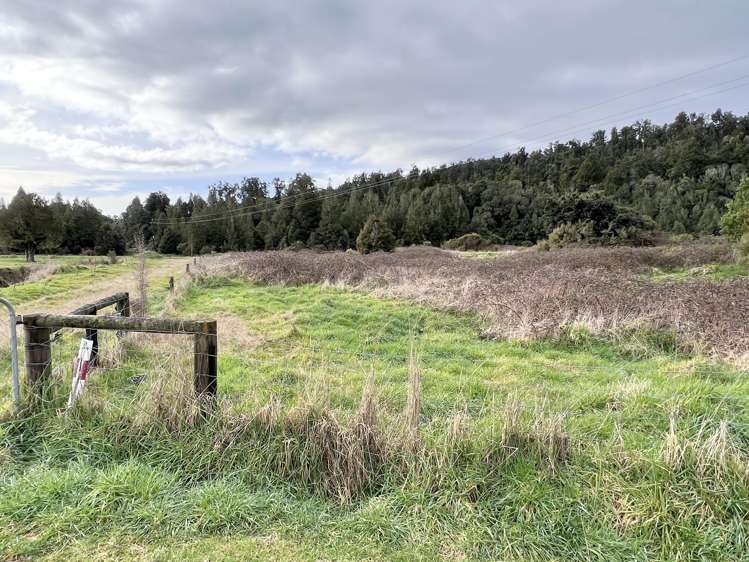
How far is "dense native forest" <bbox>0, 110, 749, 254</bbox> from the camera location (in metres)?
56.7

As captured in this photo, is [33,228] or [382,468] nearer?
[382,468]

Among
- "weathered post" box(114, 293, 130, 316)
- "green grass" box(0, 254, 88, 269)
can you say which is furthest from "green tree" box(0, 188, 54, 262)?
"weathered post" box(114, 293, 130, 316)

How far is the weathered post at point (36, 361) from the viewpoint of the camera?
13.0ft

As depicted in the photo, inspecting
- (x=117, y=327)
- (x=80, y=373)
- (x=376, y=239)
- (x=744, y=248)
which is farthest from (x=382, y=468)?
(x=376, y=239)

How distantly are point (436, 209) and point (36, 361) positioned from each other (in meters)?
65.5

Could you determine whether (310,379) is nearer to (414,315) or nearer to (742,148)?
(414,315)

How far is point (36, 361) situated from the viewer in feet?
13.2

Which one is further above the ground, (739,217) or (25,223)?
(25,223)

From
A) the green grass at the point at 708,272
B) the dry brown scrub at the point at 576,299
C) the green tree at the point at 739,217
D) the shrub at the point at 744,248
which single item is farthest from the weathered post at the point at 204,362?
the green tree at the point at 739,217

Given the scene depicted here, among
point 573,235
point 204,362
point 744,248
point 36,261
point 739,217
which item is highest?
point 739,217

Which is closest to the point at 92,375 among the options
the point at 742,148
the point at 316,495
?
the point at 316,495

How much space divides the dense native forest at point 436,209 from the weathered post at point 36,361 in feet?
127

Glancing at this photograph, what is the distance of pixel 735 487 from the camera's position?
9.23 ft

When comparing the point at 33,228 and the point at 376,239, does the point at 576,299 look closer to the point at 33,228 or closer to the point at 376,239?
the point at 376,239
